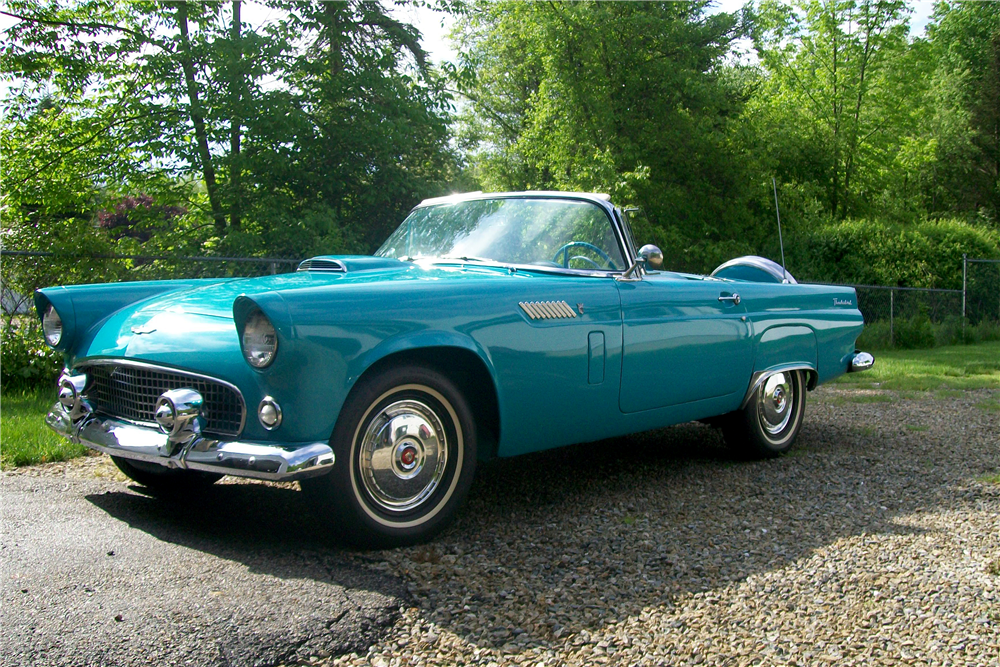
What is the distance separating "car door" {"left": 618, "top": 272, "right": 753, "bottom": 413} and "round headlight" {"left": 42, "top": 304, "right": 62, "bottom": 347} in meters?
2.63

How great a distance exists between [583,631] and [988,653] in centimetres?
121

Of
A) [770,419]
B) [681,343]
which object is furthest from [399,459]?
[770,419]

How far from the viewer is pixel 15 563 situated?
10.1 feet

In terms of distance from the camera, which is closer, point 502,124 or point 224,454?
point 224,454

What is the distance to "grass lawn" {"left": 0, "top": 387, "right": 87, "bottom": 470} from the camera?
4.93 m

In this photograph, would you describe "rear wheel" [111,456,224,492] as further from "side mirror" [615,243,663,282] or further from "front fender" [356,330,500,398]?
"side mirror" [615,243,663,282]

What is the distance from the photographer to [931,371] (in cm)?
1088

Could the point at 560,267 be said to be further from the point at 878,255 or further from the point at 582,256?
the point at 878,255

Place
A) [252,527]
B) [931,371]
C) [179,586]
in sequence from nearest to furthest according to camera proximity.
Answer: [179,586] < [252,527] < [931,371]

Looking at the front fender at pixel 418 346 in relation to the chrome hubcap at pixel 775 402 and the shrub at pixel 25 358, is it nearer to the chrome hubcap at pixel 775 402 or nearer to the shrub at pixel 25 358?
the chrome hubcap at pixel 775 402

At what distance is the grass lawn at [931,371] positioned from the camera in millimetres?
9586

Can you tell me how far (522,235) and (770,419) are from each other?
2087 mm

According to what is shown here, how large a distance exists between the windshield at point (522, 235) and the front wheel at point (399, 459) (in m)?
1.25

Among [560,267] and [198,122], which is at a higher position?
[198,122]
